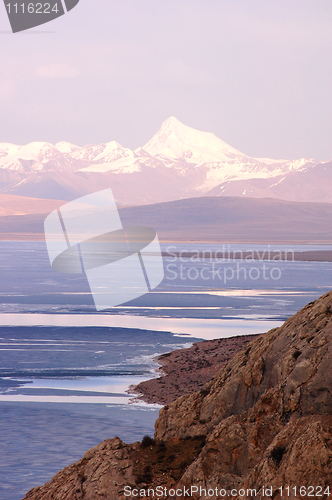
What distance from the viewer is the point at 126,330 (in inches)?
881

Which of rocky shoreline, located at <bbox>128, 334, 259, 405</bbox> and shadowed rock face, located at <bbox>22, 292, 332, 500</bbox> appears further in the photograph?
rocky shoreline, located at <bbox>128, 334, 259, 405</bbox>

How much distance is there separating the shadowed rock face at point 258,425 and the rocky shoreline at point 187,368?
269 inches

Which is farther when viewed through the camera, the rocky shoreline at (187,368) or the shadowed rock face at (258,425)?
the rocky shoreline at (187,368)

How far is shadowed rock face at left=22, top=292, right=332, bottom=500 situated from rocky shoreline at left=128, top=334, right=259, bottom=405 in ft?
22.4

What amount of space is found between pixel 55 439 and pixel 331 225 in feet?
637

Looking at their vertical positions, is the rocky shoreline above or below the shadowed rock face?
below

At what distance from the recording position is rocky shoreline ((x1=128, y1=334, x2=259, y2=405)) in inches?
538

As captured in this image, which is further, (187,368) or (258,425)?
(187,368)

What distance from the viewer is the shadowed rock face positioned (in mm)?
4695

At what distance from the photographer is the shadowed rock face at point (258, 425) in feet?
15.4

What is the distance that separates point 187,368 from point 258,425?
10.7 m

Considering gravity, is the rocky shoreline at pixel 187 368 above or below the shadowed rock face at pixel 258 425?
below

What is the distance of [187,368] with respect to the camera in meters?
15.9

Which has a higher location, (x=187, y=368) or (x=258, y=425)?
(x=258, y=425)
